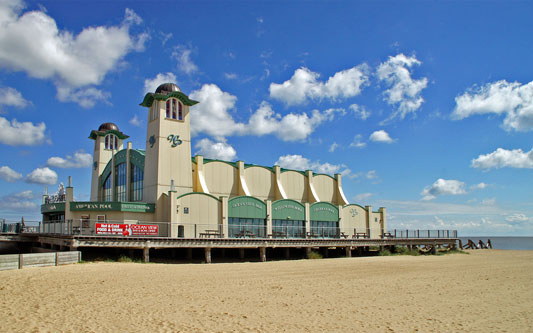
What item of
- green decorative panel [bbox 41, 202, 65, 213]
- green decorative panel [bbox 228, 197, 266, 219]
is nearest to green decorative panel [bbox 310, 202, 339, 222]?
green decorative panel [bbox 228, 197, 266, 219]

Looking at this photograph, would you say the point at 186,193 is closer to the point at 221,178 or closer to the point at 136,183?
the point at 221,178

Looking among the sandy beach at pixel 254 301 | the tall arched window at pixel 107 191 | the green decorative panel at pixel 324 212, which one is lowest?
the sandy beach at pixel 254 301

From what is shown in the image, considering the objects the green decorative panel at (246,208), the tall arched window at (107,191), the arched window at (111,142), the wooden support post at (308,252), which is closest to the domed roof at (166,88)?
the green decorative panel at (246,208)

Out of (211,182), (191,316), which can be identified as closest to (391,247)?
(211,182)

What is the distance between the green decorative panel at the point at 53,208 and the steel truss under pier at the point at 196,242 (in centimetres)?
287

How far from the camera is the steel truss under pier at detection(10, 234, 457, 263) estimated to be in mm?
24766

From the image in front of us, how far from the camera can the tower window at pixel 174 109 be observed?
34156 millimetres

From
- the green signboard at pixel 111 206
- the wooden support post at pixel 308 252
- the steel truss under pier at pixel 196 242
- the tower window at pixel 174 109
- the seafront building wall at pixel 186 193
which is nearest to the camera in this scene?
the steel truss under pier at pixel 196 242

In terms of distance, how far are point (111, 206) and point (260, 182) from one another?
596 inches

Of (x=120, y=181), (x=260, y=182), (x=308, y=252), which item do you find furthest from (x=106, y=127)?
(x=308, y=252)

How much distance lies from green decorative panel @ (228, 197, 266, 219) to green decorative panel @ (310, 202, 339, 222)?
18.6 ft

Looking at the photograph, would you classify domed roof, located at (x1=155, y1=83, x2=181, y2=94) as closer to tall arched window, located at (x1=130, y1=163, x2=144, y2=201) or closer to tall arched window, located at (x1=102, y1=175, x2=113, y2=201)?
tall arched window, located at (x1=130, y1=163, x2=144, y2=201)

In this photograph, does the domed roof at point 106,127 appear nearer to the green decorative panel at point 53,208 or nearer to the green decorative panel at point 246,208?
the green decorative panel at point 53,208

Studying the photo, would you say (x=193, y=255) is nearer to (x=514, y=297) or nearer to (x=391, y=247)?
(x=391, y=247)
